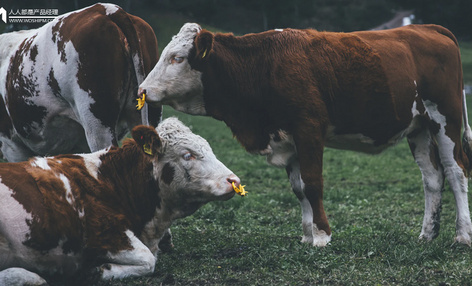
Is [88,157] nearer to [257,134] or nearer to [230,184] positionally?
[230,184]

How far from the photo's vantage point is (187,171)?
5742mm

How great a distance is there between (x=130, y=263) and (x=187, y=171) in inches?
38.3

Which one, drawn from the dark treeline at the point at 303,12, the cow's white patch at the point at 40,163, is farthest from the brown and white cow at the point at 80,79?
the dark treeline at the point at 303,12

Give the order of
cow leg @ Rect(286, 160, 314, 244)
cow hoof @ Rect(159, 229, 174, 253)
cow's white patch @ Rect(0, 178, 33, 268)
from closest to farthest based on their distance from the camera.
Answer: cow's white patch @ Rect(0, 178, 33, 268) < cow hoof @ Rect(159, 229, 174, 253) < cow leg @ Rect(286, 160, 314, 244)

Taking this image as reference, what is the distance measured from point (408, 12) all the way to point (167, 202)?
7702 cm

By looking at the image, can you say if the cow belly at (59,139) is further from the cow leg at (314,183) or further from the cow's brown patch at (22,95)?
the cow leg at (314,183)

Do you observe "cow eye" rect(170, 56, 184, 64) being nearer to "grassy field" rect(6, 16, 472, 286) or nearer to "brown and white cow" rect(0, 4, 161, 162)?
"brown and white cow" rect(0, 4, 161, 162)

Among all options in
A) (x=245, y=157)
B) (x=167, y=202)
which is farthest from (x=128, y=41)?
(x=245, y=157)

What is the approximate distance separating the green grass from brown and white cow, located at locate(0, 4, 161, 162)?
1621mm

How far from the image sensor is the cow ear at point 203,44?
6.74 meters

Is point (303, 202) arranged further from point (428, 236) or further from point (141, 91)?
point (141, 91)

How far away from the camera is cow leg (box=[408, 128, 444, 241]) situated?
7.74 metres

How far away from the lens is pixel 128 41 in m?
6.89

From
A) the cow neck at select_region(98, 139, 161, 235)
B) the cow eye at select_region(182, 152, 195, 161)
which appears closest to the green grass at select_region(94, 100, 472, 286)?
→ the cow neck at select_region(98, 139, 161, 235)
